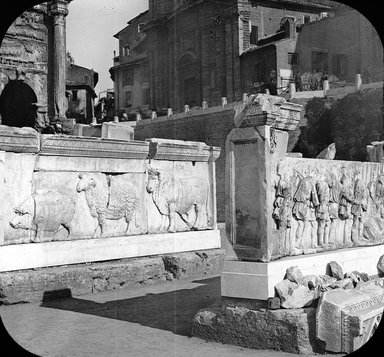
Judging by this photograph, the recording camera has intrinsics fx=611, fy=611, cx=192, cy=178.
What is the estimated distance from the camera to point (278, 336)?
4.85m

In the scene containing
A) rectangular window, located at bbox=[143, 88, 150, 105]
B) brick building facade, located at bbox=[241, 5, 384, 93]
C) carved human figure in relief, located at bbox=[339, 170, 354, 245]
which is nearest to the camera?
carved human figure in relief, located at bbox=[339, 170, 354, 245]

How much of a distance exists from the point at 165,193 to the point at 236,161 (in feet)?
12.2

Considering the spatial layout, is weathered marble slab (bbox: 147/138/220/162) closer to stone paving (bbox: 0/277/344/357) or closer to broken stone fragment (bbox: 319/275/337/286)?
stone paving (bbox: 0/277/344/357)

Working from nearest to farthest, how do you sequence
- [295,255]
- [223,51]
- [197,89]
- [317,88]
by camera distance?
[295,255], [317,88], [223,51], [197,89]

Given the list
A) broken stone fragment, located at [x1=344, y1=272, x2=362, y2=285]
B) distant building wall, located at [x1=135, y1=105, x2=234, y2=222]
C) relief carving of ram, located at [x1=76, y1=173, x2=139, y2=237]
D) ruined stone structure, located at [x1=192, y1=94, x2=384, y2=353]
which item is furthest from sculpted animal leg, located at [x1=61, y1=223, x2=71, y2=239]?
distant building wall, located at [x1=135, y1=105, x2=234, y2=222]

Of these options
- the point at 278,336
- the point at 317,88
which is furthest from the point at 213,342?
the point at 317,88

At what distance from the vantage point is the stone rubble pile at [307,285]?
4977mm

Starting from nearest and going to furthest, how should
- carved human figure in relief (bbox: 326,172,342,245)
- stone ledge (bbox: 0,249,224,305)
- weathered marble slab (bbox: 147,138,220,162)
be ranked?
carved human figure in relief (bbox: 326,172,342,245)
stone ledge (bbox: 0,249,224,305)
weathered marble slab (bbox: 147,138,220,162)

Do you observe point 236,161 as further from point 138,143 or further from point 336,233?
point 138,143

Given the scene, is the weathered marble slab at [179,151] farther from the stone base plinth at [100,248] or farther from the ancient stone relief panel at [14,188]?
the ancient stone relief panel at [14,188]

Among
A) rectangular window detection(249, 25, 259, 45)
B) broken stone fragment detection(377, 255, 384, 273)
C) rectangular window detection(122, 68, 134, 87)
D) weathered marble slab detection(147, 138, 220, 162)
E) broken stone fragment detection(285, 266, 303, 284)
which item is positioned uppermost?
rectangular window detection(249, 25, 259, 45)

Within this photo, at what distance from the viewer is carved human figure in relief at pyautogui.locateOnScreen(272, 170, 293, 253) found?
549cm

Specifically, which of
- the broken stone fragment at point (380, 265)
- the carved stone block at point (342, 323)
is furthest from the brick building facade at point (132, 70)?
the carved stone block at point (342, 323)

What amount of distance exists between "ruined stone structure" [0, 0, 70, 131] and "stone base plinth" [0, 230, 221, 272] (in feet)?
58.4
